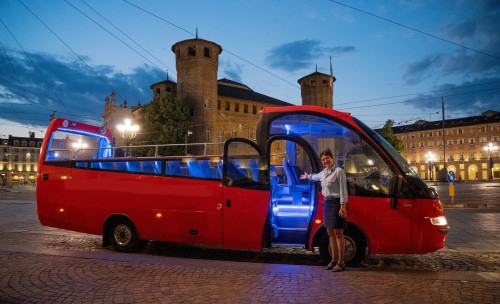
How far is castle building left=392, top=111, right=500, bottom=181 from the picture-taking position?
8288cm

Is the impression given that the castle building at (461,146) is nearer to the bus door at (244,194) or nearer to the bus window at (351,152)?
the bus window at (351,152)

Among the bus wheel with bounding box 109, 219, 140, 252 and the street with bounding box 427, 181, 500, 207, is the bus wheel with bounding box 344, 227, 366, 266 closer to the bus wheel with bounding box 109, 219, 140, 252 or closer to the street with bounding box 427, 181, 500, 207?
the bus wheel with bounding box 109, 219, 140, 252

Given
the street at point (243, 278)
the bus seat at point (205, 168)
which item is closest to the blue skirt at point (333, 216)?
the street at point (243, 278)

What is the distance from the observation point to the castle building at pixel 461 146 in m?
82.9

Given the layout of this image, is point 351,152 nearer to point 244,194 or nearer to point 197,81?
point 244,194

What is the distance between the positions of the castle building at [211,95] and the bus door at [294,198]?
40.2 meters

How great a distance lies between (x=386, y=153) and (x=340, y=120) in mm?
1015

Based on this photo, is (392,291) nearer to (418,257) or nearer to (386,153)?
(386,153)

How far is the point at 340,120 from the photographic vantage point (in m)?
6.68

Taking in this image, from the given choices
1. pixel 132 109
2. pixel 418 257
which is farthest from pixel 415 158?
pixel 418 257

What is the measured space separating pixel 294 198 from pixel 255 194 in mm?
1540

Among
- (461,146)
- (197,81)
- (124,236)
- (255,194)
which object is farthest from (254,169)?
(461,146)

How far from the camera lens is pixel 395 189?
246 inches

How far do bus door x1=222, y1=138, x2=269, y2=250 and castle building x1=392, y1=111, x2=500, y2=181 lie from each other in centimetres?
8132
